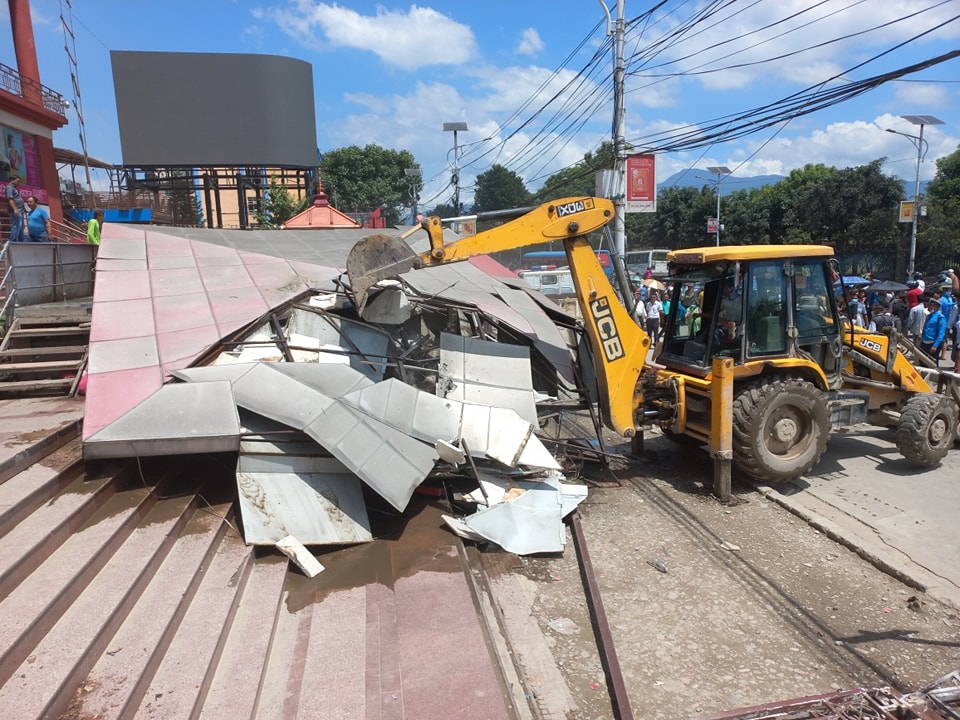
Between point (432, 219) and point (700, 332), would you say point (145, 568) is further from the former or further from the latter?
point (700, 332)

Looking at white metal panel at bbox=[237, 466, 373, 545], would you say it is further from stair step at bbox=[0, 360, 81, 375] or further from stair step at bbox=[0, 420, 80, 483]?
stair step at bbox=[0, 360, 81, 375]

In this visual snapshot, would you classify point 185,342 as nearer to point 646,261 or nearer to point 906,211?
point 906,211

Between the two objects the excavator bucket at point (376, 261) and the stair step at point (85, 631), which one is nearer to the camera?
the stair step at point (85, 631)

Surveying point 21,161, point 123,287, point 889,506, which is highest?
point 21,161

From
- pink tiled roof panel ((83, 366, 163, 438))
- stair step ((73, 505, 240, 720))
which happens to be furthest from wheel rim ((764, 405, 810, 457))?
pink tiled roof panel ((83, 366, 163, 438))

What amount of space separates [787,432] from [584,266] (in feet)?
9.99

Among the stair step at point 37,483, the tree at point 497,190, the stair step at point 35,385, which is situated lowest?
the stair step at point 37,483

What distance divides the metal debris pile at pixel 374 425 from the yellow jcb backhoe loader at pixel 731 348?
0.98m

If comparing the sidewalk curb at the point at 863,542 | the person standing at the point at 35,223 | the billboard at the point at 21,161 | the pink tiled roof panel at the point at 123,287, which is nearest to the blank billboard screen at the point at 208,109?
the billboard at the point at 21,161

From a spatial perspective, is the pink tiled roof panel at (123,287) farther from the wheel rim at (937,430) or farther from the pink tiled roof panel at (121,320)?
the wheel rim at (937,430)

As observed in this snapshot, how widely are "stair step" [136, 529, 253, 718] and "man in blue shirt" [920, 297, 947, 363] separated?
43.6ft

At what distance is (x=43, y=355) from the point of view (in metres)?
7.60

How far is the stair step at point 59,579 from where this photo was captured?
3035mm

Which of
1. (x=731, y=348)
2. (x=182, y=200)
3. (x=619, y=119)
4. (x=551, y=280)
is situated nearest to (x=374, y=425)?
(x=731, y=348)
